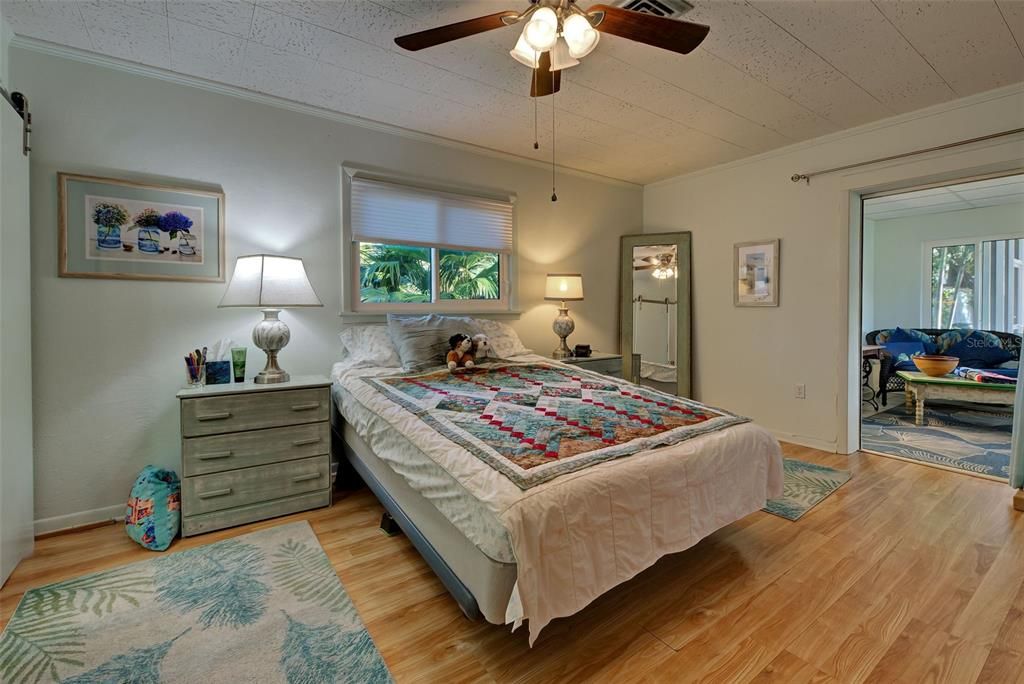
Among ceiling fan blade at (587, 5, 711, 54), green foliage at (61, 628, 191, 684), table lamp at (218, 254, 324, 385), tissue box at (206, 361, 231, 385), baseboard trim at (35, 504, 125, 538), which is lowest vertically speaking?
green foliage at (61, 628, 191, 684)

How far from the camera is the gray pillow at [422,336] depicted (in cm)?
276

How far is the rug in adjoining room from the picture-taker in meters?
3.13

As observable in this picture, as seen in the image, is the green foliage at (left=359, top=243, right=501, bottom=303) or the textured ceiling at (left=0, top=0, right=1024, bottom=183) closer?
the textured ceiling at (left=0, top=0, right=1024, bottom=183)

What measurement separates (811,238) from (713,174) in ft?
3.50

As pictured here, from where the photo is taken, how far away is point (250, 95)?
2652 mm

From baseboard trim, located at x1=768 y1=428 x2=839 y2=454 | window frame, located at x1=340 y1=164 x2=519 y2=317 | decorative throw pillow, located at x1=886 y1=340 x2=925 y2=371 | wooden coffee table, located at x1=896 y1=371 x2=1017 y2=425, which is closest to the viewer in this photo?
window frame, located at x1=340 y1=164 x2=519 y2=317

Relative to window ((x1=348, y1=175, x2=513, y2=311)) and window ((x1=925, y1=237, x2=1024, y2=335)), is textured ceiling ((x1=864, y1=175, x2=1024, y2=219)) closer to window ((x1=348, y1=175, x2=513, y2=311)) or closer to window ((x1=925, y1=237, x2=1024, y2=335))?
window ((x1=925, y1=237, x2=1024, y2=335))

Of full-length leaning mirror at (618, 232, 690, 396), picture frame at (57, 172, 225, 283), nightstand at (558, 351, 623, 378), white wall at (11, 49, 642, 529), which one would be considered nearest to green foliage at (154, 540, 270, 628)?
white wall at (11, 49, 642, 529)

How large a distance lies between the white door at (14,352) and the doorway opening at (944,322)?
5027mm

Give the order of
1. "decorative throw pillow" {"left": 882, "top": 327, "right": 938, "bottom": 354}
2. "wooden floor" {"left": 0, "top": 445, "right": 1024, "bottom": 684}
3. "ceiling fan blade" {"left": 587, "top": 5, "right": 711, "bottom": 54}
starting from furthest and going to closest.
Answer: "decorative throw pillow" {"left": 882, "top": 327, "right": 938, "bottom": 354}
"ceiling fan blade" {"left": 587, "top": 5, "right": 711, "bottom": 54}
"wooden floor" {"left": 0, "top": 445, "right": 1024, "bottom": 684}

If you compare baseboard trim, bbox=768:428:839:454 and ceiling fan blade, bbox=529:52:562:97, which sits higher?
ceiling fan blade, bbox=529:52:562:97

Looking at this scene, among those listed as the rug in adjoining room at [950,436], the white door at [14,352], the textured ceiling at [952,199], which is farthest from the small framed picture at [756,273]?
the white door at [14,352]

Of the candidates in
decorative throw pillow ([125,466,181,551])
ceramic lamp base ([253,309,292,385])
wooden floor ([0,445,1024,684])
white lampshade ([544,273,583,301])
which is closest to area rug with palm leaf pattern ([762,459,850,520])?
wooden floor ([0,445,1024,684])

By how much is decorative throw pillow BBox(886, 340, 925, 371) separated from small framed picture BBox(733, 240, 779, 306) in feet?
8.38
